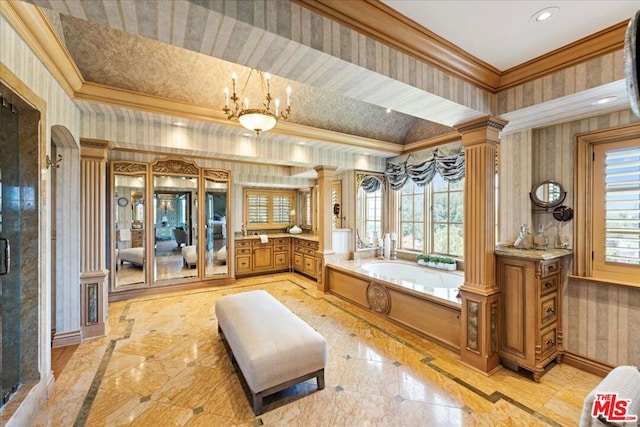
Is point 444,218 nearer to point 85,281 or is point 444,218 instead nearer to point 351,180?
point 351,180

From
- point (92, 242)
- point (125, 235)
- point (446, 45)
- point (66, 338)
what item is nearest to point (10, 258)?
point (92, 242)

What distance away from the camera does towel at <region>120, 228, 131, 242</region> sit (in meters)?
4.40

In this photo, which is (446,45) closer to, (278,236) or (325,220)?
(325,220)

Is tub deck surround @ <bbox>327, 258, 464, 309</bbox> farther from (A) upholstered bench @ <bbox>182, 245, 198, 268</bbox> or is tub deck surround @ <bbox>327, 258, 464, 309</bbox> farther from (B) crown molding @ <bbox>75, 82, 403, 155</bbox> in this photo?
(A) upholstered bench @ <bbox>182, 245, 198, 268</bbox>

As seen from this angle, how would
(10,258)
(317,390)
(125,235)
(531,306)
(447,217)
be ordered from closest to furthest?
(10,258), (317,390), (531,306), (447,217), (125,235)

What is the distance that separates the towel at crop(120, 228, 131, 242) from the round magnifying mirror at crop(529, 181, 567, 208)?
567 cm

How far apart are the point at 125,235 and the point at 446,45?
5.06 metres

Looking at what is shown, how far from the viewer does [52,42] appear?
1977mm

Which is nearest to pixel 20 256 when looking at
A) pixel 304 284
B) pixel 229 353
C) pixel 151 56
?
pixel 229 353

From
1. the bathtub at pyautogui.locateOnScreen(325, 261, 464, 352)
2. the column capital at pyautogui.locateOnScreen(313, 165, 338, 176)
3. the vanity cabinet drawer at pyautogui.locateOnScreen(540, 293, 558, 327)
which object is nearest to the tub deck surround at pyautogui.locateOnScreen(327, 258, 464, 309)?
the bathtub at pyautogui.locateOnScreen(325, 261, 464, 352)

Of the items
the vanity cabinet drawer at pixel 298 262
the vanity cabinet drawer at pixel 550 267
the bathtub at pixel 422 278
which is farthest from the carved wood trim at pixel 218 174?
the vanity cabinet drawer at pixel 550 267

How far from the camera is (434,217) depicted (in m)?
4.43

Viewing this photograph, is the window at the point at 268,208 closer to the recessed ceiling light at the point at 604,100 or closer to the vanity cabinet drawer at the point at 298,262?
the vanity cabinet drawer at the point at 298,262

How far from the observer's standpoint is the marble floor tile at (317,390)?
1933 millimetres
